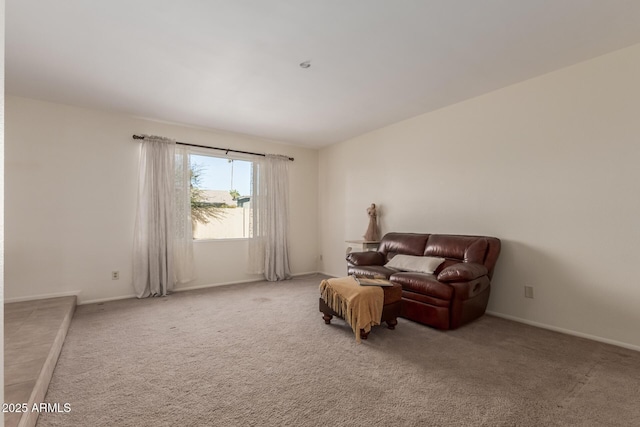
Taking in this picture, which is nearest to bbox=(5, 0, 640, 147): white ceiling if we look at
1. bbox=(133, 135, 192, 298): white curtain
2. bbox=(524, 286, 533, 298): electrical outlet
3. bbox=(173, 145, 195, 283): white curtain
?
bbox=(133, 135, 192, 298): white curtain

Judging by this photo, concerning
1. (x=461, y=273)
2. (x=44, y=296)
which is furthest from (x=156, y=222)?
(x=461, y=273)

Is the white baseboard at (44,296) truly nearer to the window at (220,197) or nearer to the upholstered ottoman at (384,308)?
the window at (220,197)

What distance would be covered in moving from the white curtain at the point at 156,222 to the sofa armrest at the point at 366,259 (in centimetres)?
265

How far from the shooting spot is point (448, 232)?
4.04m

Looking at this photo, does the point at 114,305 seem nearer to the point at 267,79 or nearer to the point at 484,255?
the point at 267,79

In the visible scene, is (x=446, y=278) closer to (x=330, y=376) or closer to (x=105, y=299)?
(x=330, y=376)

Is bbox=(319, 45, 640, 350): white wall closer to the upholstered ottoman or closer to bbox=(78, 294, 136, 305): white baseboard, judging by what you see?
the upholstered ottoman

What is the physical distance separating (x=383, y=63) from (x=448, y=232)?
2285 mm

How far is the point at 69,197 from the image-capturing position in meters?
4.00

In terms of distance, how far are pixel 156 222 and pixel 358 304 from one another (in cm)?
328

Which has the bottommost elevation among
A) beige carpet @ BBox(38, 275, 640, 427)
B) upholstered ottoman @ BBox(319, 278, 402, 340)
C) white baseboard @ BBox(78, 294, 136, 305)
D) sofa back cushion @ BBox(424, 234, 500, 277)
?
beige carpet @ BBox(38, 275, 640, 427)

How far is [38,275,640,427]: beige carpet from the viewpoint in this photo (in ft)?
5.73

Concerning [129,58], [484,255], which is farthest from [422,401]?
[129,58]

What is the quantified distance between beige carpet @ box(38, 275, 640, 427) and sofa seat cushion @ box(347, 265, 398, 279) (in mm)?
595
